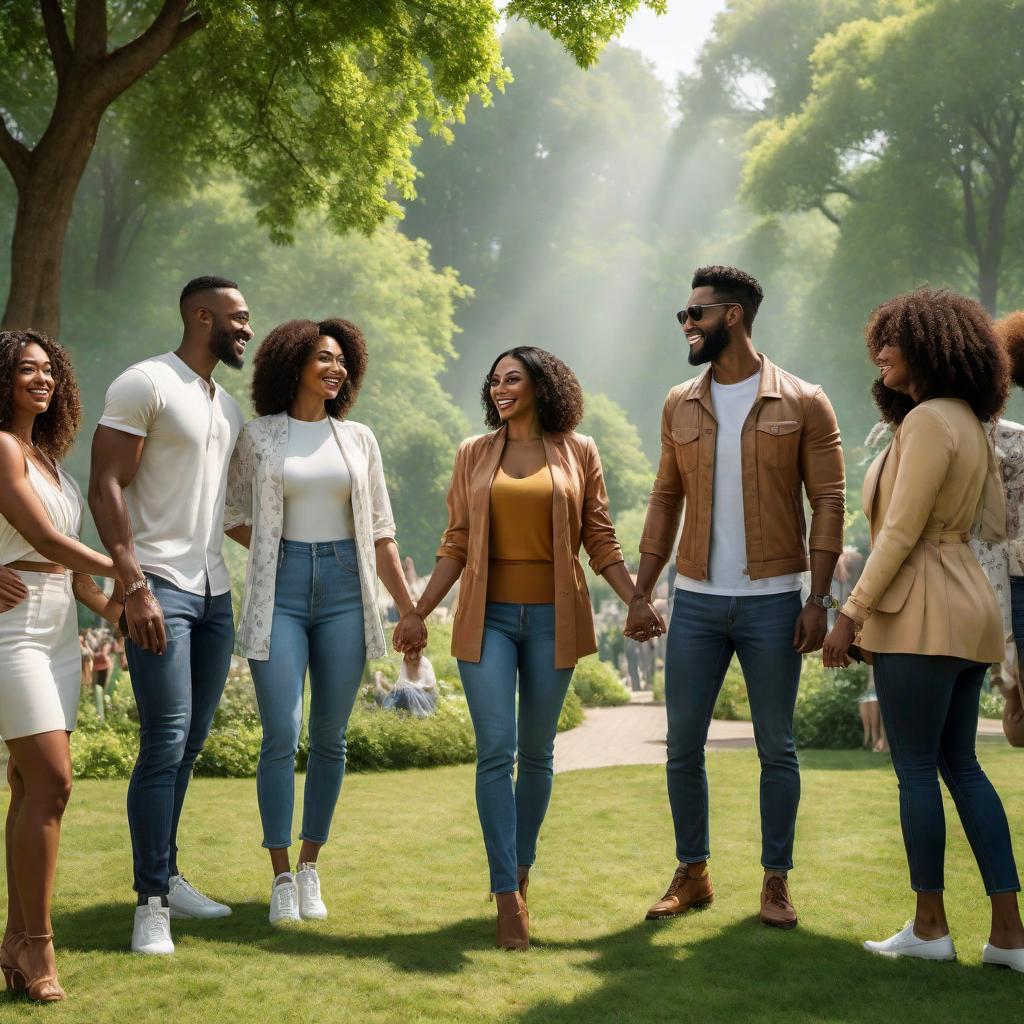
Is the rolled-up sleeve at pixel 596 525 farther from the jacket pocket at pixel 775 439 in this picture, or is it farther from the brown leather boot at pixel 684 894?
the brown leather boot at pixel 684 894

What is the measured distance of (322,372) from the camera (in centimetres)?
532

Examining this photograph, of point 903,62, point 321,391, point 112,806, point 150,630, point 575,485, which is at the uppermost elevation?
point 903,62

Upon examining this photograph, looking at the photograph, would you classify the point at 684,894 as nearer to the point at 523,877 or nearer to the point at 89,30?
the point at 523,877

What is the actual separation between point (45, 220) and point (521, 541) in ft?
Answer: 24.5

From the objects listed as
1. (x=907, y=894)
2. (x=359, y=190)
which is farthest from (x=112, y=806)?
(x=359, y=190)

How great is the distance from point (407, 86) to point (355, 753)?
6.72 m

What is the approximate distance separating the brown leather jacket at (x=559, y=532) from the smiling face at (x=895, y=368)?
1139mm

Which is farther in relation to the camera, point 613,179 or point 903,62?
point 613,179

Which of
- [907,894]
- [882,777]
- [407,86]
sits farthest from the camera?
[407,86]

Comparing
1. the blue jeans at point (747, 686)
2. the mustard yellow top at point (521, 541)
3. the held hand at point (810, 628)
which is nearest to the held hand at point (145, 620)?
the mustard yellow top at point (521, 541)

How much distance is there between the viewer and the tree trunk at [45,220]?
10.7m

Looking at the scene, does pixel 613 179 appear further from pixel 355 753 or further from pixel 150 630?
pixel 150 630

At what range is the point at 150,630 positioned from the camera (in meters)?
4.58

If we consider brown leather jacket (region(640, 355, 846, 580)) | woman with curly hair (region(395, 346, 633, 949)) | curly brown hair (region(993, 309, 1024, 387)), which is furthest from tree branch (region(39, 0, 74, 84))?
curly brown hair (region(993, 309, 1024, 387))
